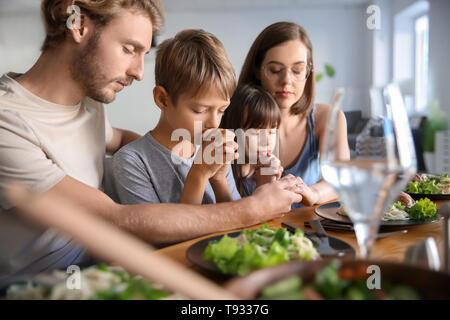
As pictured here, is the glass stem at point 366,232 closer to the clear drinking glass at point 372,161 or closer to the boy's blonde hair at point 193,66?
the clear drinking glass at point 372,161

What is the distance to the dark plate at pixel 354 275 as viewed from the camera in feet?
1.37

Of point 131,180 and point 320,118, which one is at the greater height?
point 320,118

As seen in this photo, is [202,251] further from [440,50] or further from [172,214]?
[440,50]

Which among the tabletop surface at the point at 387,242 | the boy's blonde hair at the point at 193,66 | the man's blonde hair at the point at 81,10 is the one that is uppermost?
the man's blonde hair at the point at 81,10

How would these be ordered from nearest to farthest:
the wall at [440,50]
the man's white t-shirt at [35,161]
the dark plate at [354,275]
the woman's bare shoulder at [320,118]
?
the dark plate at [354,275]
the man's white t-shirt at [35,161]
the woman's bare shoulder at [320,118]
the wall at [440,50]

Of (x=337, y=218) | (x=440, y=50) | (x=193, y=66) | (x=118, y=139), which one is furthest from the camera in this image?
(x=440, y=50)

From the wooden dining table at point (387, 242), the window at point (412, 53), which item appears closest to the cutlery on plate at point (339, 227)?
the wooden dining table at point (387, 242)

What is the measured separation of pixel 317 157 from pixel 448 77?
583 centimetres

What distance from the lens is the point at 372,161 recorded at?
0.52 meters

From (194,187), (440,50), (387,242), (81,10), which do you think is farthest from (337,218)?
(440,50)

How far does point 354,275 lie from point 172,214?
668mm

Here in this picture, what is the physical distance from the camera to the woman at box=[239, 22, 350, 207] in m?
2.08

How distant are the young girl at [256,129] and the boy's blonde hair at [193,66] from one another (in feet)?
1.11
